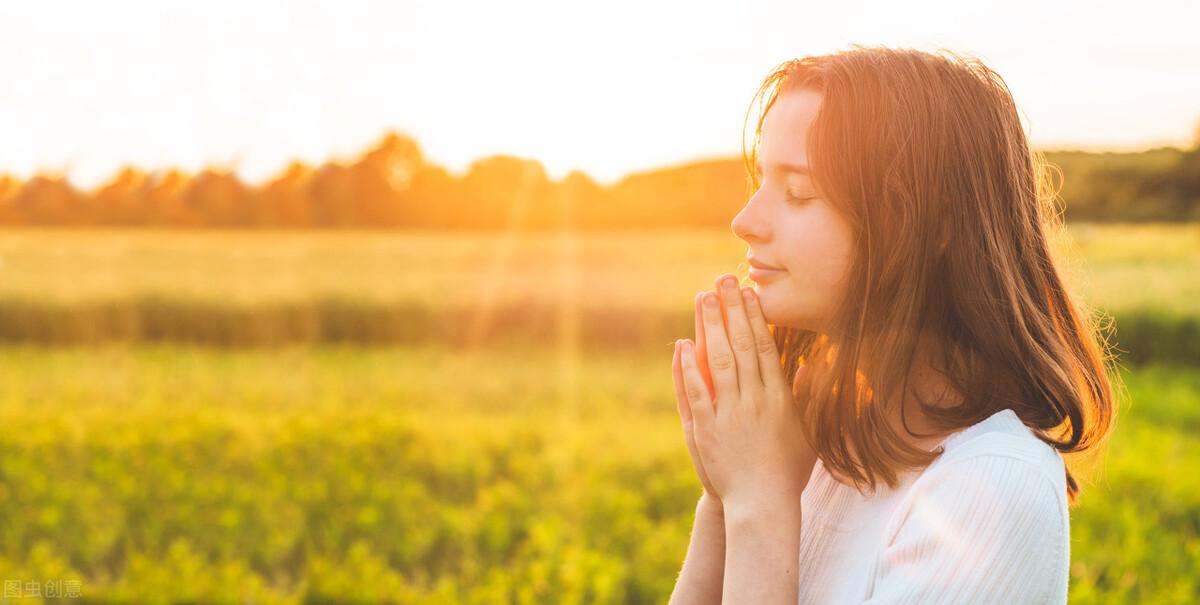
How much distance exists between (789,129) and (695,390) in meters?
0.42

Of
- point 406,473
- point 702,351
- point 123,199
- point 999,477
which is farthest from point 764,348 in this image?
point 123,199

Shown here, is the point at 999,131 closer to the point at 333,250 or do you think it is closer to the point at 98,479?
the point at 98,479

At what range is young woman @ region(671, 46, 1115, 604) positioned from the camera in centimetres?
131

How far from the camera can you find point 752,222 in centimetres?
138

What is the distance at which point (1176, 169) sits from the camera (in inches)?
828

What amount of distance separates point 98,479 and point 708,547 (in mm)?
5101

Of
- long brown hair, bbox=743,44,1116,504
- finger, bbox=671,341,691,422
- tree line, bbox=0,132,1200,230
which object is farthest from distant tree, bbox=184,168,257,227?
long brown hair, bbox=743,44,1116,504

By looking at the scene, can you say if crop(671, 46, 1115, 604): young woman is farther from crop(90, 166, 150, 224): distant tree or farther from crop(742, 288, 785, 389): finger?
crop(90, 166, 150, 224): distant tree

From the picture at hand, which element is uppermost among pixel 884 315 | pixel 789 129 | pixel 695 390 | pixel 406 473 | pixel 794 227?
pixel 789 129

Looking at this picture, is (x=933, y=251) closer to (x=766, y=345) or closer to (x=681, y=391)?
(x=766, y=345)

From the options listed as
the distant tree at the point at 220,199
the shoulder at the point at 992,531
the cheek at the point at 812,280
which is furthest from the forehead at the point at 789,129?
the distant tree at the point at 220,199

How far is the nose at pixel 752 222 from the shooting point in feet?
4.53

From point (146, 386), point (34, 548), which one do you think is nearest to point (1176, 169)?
point (146, 386)

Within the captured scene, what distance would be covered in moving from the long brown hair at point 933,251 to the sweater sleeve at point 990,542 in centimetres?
14
